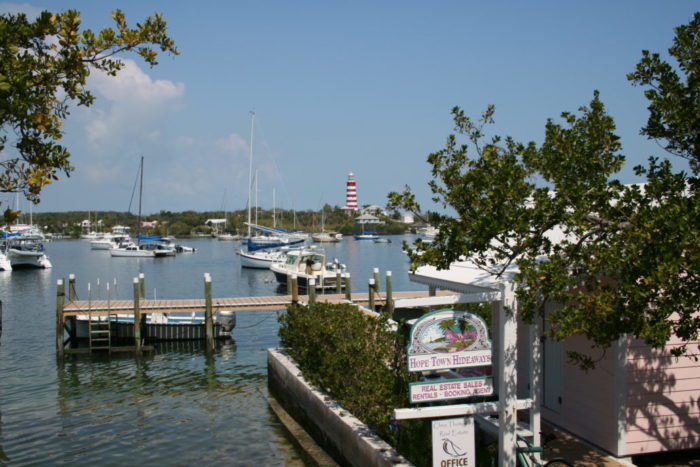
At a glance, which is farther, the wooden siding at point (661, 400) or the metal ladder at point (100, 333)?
the metal ladder at point (100, 333)

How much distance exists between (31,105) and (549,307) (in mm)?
7725

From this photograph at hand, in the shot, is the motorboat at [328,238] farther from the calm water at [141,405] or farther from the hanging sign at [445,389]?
the hanging sign at [445,389]

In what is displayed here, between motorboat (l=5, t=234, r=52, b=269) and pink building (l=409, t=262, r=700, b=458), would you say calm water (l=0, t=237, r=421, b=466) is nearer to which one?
pink building (l=409, t=262, r=700, b=458)

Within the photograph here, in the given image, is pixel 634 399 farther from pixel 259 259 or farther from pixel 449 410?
pixel 259 259

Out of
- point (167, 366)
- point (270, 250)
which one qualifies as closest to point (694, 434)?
point (167, 366)

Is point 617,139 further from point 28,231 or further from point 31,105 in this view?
point 28,231

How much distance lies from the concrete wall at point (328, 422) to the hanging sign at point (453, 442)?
2.04 ft

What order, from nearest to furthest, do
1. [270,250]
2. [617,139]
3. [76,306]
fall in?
[617,139], [76,306], [270,250]

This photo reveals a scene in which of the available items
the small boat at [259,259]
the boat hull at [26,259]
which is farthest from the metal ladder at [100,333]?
the boat hull at [26,259]

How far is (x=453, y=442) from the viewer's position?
327 inches

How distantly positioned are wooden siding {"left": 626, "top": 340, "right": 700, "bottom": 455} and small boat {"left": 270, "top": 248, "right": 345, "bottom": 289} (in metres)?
32.2

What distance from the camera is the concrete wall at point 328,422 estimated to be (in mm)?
9484

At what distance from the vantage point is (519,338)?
11.1 meters

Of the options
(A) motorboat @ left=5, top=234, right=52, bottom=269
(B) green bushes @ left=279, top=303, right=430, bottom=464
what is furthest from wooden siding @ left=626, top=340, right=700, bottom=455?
(A) motorboat @ left=5, top=234, right=52, bottom=269
